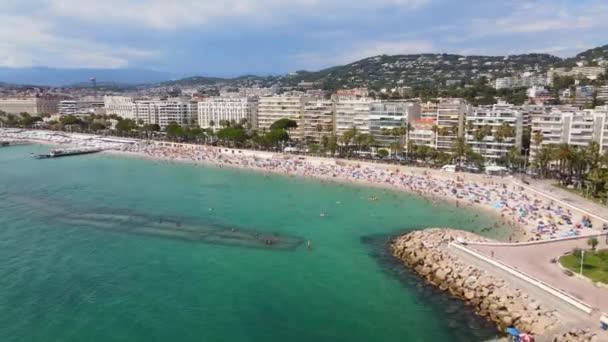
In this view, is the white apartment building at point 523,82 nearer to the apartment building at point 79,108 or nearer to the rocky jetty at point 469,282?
the rocky jetty at point 469,282

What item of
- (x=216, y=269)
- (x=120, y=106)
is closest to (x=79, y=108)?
(x=120, y=106)

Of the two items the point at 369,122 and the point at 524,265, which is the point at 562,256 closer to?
the point at 524,265

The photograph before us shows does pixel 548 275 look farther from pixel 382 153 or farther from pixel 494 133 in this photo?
pixel 382 153

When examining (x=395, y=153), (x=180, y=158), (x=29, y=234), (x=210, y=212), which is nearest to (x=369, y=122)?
(x=395, y=153)

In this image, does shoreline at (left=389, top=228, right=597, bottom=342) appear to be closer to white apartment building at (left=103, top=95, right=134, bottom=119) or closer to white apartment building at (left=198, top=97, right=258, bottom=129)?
white apartment building at (left=198, top=97, right=258, bottom=129)

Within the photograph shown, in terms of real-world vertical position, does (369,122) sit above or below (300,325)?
above

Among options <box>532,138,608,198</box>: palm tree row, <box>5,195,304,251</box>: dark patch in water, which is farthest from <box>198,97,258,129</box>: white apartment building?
<box>532,138,608,198</box>: palm tree row

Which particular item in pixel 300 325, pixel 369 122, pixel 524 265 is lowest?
pixel 300 325
